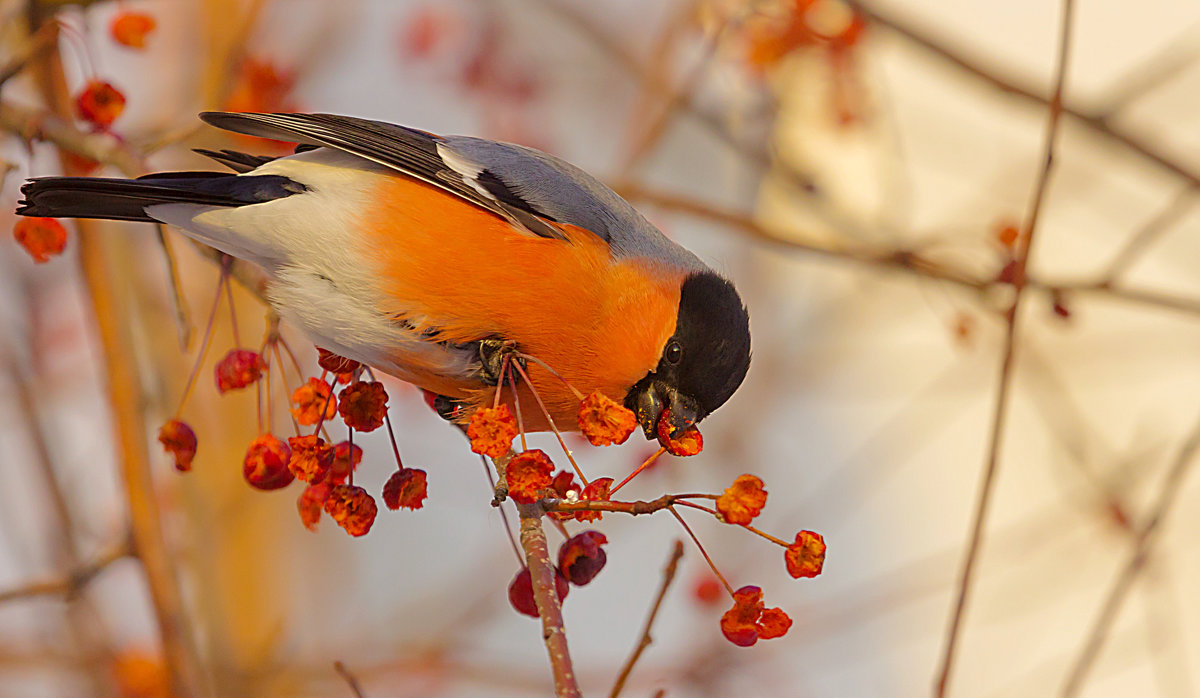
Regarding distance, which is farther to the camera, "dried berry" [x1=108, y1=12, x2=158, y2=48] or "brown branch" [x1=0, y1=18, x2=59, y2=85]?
"dried berry" [x1=108, y1=12, x2=158, y2=48]

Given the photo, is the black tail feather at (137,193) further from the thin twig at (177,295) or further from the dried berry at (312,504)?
the dried berry at (312,504)

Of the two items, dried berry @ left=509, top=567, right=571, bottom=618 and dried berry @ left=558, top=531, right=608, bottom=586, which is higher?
dried berry @ left=558, top=531, right=608, bottom=586

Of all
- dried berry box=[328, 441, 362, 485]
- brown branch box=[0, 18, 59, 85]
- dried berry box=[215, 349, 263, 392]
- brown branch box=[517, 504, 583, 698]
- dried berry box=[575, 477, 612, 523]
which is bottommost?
brown branch box=[517, 504, 583, 698]

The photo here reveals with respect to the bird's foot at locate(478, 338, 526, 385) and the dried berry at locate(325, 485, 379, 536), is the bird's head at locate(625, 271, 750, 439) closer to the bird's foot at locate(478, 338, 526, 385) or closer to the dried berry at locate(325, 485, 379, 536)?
the bird's foot at locate(478, 338, 526, 385)

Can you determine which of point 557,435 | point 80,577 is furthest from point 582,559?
point 80,577

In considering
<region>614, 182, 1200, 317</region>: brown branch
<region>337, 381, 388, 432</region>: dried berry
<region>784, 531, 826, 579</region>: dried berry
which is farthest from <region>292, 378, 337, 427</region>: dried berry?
<region>614, 182, 1200, 317</region>: brown branch

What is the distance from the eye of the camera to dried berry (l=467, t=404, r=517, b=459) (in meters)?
1.36

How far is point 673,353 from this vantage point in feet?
5.58

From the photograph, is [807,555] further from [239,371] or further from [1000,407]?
[239,371]

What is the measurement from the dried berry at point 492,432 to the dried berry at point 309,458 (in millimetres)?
288

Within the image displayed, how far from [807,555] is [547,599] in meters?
0.40

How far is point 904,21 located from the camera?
2.37 meters

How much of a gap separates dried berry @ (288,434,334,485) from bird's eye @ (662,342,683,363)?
61cm

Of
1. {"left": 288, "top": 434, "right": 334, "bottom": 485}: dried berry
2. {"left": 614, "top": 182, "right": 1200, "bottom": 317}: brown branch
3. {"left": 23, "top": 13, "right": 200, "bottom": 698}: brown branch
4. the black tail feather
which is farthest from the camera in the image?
{"left": 614, "top": 182, "right": 1200, "bottom": 317}: brown branch
